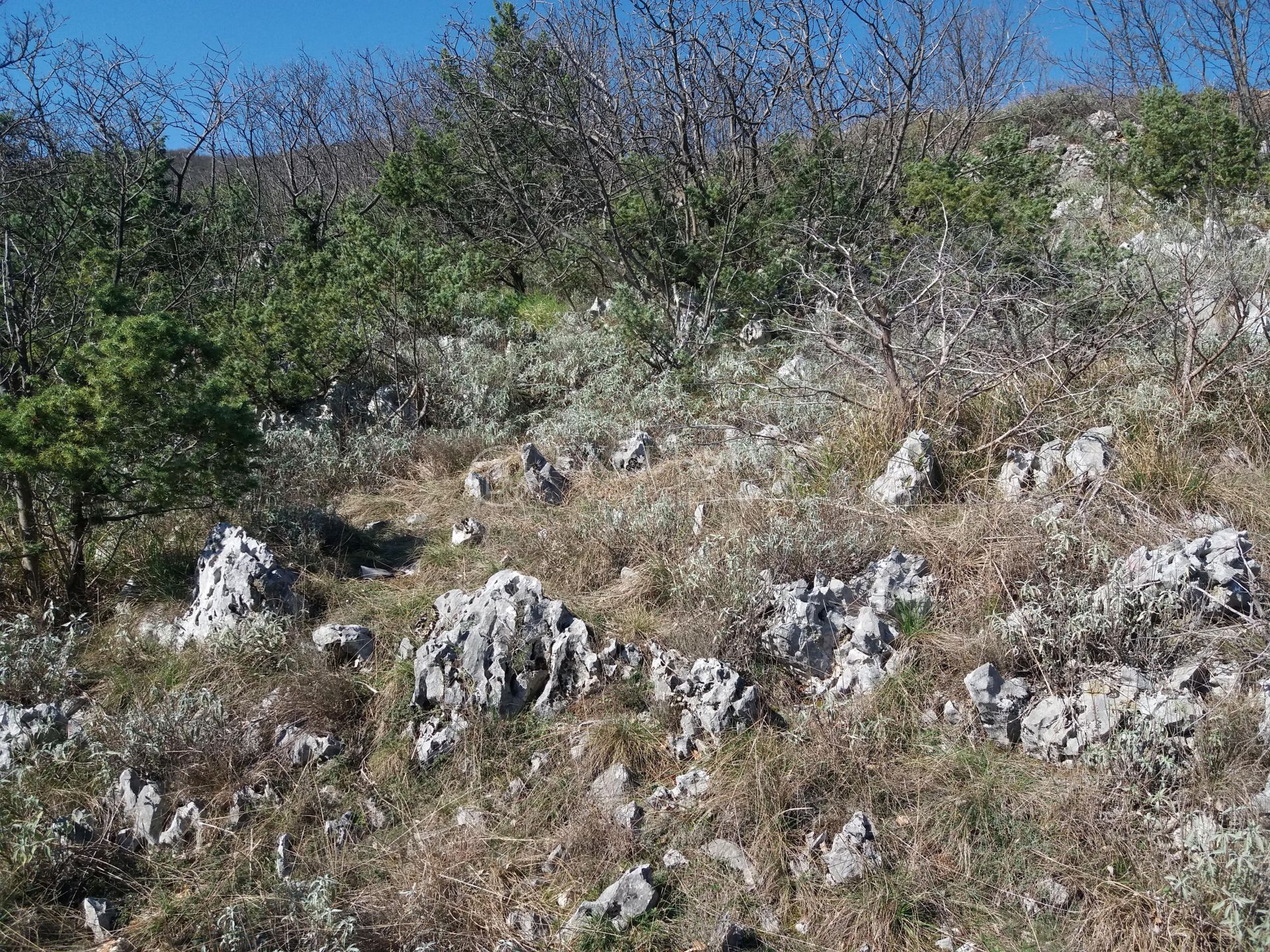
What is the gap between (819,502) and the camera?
154 inches

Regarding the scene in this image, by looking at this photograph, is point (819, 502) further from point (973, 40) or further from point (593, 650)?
point (973, 40)

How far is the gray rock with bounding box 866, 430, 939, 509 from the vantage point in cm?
397

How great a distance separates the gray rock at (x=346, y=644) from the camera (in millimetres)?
3512

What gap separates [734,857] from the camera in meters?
2.57

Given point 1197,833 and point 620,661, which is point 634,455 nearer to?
point 620,661

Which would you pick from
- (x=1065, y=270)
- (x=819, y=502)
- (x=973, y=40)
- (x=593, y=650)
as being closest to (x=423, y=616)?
(x=593, y=650)

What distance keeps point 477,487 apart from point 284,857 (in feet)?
8.58

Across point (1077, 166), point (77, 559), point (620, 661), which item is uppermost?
point (1077, 166)

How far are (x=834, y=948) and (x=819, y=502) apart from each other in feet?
6.61

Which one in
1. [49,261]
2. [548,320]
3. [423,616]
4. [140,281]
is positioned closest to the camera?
[423,616]

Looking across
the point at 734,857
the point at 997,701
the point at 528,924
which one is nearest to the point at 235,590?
the point at 528,924

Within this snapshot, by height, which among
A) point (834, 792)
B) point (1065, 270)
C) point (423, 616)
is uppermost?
point (1065, 270)

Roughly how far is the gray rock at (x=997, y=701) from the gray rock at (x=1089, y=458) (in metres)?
1.28

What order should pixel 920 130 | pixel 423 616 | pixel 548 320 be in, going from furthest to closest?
pixel 920 130
pixel 548 320
pixel 423 616
